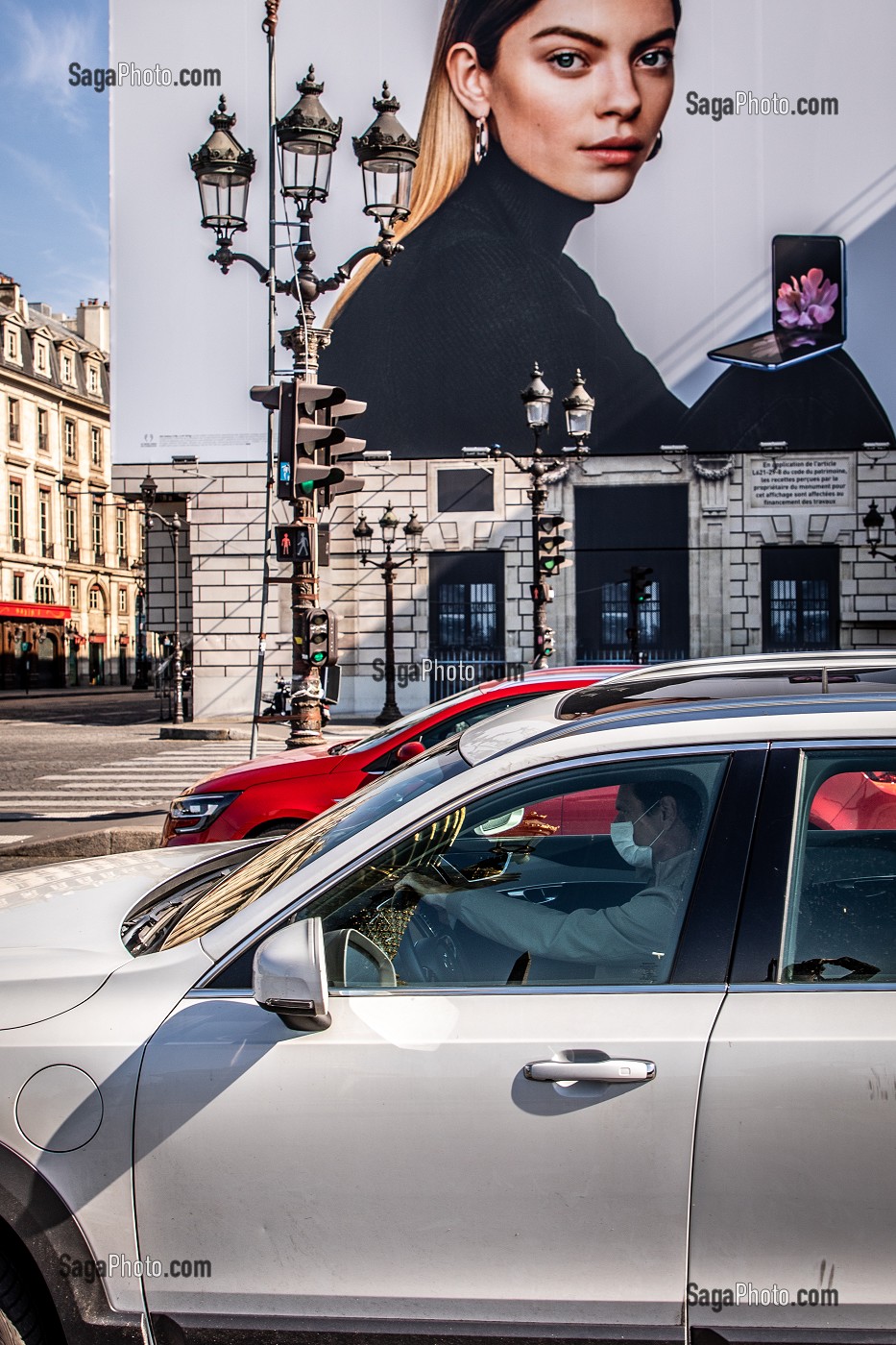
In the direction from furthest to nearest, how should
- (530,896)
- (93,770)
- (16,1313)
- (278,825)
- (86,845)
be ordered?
(93,770), (86,845), (278,825), (530,896), (16,1313)

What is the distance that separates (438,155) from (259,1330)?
3144 centimetres

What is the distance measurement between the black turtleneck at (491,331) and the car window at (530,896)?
28.1 meters

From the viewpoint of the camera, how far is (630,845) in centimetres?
309

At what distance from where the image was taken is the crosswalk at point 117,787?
42.7 ft

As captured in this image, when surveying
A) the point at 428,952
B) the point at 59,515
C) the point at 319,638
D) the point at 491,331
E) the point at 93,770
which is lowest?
the point at 93,770

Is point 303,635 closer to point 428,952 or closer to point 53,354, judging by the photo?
point 428,952

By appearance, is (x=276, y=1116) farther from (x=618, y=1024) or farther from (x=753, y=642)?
(x=753, y=642)

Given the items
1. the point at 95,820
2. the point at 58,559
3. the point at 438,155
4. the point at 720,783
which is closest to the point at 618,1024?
the point at 720,783

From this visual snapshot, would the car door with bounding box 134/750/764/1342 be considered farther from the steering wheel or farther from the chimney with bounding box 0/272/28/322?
the chimney with bounding box 0/272/28/322

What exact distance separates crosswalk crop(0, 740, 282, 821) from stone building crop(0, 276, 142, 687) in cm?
4136

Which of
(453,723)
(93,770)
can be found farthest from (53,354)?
(453,723)

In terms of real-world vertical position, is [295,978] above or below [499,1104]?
above

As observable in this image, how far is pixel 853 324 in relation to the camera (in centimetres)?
2973

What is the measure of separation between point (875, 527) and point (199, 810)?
84.1ft
